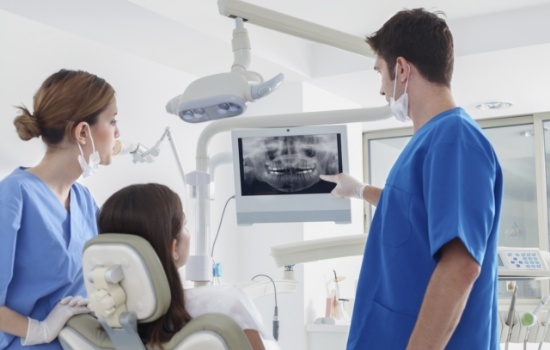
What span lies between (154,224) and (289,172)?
2.54ft

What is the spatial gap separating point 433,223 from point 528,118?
370 centimetres

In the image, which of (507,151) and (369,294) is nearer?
(369,294)

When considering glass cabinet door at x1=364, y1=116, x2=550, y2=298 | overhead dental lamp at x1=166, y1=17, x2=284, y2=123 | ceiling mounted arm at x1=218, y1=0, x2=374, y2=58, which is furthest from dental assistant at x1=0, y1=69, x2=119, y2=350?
glass cabinet door at x1=364, y1=116, x2=550, y2=298

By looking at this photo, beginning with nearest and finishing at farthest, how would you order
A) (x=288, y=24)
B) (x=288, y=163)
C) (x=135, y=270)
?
1. (x=135, y=270)
2. (x=288, y=24)
3. (x=288, y=163)

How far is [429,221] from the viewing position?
130 centimetres

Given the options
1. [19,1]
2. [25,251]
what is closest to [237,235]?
[19,1]

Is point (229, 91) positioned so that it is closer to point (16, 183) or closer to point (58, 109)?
point (58, 109)

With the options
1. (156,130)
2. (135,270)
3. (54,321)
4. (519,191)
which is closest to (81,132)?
(54,321)

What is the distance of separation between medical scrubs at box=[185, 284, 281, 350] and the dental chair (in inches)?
3.1

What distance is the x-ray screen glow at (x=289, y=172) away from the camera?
1979 mm

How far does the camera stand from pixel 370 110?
77.8 inches

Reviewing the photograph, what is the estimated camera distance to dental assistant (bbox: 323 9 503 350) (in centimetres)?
126

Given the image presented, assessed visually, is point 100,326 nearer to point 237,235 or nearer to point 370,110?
point 370,110

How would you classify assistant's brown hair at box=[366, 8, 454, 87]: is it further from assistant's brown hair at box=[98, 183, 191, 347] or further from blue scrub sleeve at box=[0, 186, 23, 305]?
blue scrub sleeve at box=[0, 186, 23, 305]
